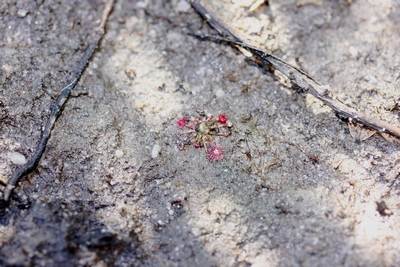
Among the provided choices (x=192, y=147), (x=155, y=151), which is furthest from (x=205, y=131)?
(x=155, y=151)

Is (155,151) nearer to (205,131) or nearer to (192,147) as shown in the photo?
(192,147)

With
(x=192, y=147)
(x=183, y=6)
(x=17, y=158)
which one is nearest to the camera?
(x=17, y=158)

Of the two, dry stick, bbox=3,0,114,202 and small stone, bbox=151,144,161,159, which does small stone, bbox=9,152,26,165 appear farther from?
small stone, bbox=151,144,161,159

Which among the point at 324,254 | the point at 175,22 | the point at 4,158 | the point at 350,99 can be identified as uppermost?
the point at 175,22

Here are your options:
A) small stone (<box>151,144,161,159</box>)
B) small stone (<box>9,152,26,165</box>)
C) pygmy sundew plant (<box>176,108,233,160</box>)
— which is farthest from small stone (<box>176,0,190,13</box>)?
small stone (<box>9,152,26,165</box>)

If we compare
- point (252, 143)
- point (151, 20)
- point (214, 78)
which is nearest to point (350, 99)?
point (252, 143)

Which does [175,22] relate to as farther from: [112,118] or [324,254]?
[324,254]

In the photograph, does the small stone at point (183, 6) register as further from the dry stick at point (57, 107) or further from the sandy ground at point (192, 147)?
the dry stick at point (57, 107)
